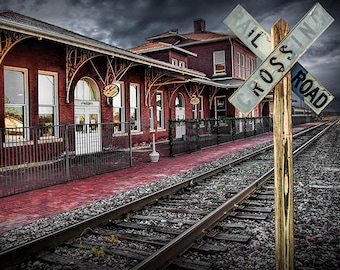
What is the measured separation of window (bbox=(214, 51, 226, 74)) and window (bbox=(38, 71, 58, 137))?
1992 cm

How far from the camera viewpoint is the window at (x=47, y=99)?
472 inches

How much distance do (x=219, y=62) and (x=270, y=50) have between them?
28.0 metres

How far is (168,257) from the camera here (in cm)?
350

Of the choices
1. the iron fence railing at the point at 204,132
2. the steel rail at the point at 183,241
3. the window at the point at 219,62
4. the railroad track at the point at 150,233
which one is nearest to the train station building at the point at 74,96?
the iron fence railing at the point at 204,132

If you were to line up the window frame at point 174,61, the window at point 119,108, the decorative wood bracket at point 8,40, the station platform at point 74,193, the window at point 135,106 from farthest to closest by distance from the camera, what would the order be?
the window frame at point 174,61
the window at point 135,106
the window at point 119,108
the decorative wood bracket at point 8,40
the station platform at point 74,193

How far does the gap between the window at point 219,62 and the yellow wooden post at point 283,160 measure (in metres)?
27.7

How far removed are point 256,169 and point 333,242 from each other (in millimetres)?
5964

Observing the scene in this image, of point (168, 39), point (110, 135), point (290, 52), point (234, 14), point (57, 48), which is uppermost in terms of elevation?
point (168, 39)

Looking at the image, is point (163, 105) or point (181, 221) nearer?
point (181, 221)

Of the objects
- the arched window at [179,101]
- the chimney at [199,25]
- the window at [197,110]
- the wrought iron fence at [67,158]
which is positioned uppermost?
the chimney at [199,25]

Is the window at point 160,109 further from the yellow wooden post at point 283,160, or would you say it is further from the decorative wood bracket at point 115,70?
the yellow wooden post at point 283,160

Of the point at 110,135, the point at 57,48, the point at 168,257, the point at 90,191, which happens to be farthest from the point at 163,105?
the point at 168,257

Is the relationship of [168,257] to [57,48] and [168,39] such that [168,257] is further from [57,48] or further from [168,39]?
[168,39]

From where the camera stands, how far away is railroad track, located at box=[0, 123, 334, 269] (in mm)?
3566
